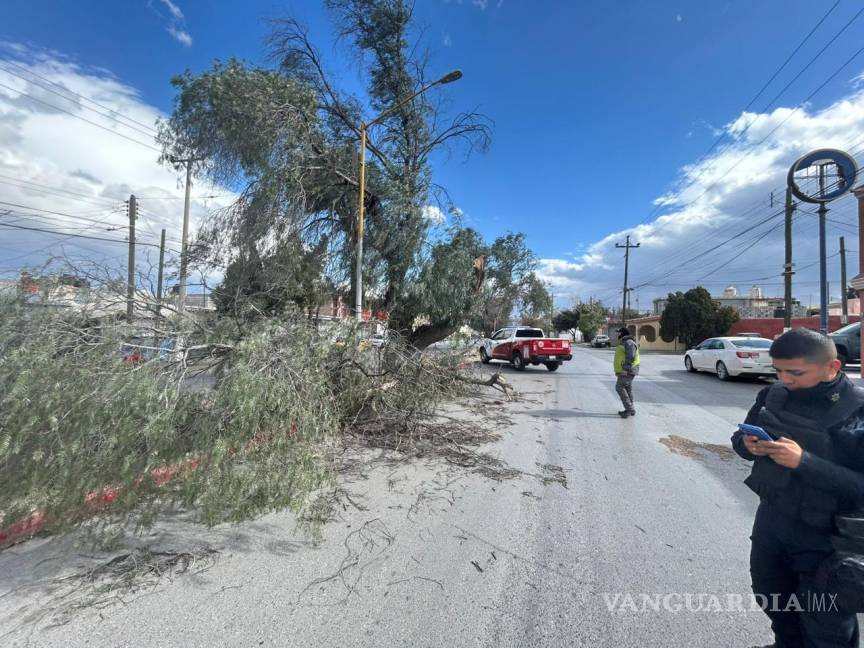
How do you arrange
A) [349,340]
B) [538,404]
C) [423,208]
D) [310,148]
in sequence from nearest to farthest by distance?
[349,340]
[538,404]
[310,148]
[423,208]

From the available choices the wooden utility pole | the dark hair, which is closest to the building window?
the wooden utility pole

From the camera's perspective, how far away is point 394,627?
7.75 ft

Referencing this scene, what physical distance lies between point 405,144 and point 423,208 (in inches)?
121

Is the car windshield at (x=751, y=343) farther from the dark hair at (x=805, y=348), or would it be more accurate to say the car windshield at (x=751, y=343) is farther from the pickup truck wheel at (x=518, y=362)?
the dark hair at (x=805, y=348)

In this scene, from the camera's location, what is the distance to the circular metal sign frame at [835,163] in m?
13.3

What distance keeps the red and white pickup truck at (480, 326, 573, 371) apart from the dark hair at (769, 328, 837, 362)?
46.5ft

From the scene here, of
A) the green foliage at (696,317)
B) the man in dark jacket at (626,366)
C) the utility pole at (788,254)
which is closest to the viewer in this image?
the man in dark jacket at (626,366)

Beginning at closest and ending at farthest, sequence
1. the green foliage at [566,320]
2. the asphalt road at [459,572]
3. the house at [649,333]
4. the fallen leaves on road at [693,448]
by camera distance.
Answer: the asphalt road at [459,572], the fallen leaves on road at [693,448], the house at [649,333], the green foliage at [566,320]

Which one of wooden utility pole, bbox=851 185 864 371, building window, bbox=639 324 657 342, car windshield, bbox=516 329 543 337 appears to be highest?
wooden utility pole, bbox=851 185 864 371

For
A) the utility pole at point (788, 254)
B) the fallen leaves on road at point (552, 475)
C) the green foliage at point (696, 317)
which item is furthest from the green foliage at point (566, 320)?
the fallen leaves on road at point (552, 475)

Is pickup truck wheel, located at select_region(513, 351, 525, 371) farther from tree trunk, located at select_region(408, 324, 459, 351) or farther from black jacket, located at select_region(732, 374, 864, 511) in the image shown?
black jacket, located at select_region(732, 374, 864, 511)

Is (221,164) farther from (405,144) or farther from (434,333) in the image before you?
(434,333)

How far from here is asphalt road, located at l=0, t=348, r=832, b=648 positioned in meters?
2.33

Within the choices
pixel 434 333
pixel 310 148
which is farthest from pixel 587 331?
pixel 310 148
